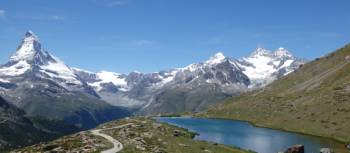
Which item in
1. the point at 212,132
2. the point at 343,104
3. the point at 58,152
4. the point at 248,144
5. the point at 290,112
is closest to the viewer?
the point at 58,152

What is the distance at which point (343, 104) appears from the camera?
584 feet

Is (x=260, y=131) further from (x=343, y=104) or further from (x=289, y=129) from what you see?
(x=343, y=104)

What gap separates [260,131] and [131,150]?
84.5 m

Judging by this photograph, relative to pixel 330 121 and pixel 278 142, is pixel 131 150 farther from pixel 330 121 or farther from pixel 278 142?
pixel 330 121

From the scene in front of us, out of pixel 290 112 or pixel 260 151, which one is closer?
pixel 260 151

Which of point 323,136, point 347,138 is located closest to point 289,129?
point 323,136

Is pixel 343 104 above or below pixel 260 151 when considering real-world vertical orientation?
above

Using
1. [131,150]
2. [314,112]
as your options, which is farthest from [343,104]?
[131,150]

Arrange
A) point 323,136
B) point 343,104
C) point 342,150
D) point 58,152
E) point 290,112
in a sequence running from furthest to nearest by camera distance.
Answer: point 290,112 → point 343,104 → point 323,136 → point 342,150 → point 58,152

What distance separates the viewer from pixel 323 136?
14512cm

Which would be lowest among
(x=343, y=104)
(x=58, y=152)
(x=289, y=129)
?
(x=58, y=152)

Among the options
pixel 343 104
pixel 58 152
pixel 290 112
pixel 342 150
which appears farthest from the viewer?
pixel 290 112

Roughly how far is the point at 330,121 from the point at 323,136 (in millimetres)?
17582

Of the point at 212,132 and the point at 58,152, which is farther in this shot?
the point at 212,132
